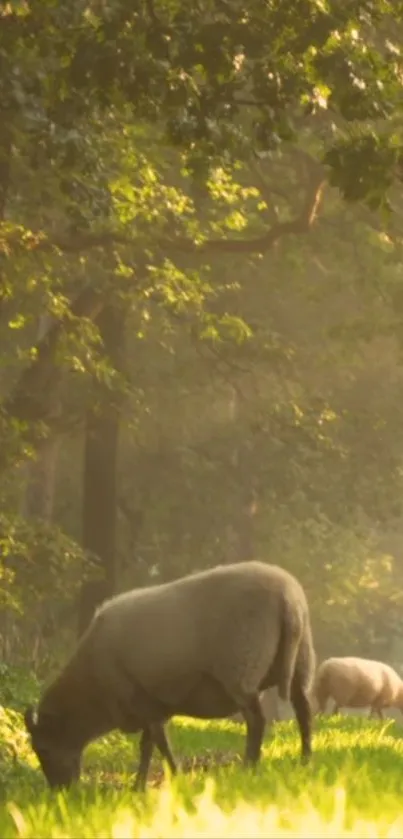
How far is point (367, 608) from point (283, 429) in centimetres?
2472

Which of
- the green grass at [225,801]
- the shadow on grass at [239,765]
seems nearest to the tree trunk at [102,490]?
the shadow on grass at [239,765]

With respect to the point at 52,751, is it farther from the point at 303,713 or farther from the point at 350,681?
the point at 350,681

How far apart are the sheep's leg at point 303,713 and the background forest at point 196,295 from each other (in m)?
3.78

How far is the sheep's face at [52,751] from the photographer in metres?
11.5

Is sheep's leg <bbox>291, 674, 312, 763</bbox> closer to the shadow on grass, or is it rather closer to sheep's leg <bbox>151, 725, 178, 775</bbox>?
the shadow on grass

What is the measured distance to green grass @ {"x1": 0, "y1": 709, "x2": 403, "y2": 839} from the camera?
549cm

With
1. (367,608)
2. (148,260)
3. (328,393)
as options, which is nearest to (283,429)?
(328,393)

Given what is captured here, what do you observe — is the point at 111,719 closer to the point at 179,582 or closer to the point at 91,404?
the point at 179,582

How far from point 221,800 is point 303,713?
15.3ft

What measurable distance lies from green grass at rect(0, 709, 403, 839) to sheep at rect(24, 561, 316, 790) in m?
0.42

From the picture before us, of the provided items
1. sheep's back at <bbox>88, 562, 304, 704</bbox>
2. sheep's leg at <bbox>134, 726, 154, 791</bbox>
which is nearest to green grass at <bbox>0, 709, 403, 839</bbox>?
sheep's leg at <bbox>134, 726, 154, 791</bbox>

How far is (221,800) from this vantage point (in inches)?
269

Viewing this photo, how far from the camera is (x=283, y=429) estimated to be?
1138 inches

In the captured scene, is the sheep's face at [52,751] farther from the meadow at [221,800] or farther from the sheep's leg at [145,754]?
the sheep's leg at [145,754]
